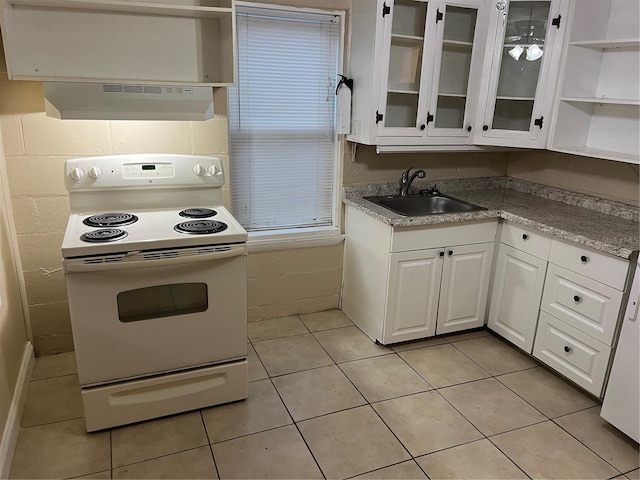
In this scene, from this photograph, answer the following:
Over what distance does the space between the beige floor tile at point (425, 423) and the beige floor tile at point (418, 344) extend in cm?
46

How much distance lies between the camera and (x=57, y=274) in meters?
2.64

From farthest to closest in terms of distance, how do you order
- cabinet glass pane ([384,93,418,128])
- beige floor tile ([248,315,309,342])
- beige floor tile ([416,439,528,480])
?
beige floor tile ([248,315,309,342]) < cabinet glass pane ([384,93,418,128]) < beige floor tile ([416,439,528,480])

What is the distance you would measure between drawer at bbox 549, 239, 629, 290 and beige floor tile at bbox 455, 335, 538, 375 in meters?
0.66

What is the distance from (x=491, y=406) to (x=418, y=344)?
25.9 inches

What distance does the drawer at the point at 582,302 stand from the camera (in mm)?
2322

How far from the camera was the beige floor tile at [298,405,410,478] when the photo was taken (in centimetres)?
203

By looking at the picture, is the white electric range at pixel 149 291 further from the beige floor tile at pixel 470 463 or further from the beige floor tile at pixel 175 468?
the beige floor tile at pixel 470 463

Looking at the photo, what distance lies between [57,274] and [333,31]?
2104mm

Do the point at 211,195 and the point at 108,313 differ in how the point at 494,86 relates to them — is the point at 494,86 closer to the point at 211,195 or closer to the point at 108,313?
the point at 211,195

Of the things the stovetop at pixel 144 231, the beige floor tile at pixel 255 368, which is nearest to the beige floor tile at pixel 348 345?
the beige floor tile at pixel 255 368

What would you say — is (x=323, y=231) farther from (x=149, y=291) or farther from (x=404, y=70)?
(x=149, y=291)

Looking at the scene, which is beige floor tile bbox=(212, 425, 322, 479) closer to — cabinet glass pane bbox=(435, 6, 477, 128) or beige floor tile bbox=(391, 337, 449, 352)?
beige floor tile bbox=(391, 337, 449, 352)

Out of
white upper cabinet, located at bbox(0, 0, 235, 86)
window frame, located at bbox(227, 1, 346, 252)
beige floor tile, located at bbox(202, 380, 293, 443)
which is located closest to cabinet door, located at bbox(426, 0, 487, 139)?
window frame, located at bbox(227, 1, 346, 252)

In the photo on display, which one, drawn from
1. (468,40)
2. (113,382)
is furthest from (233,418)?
(468,40)
